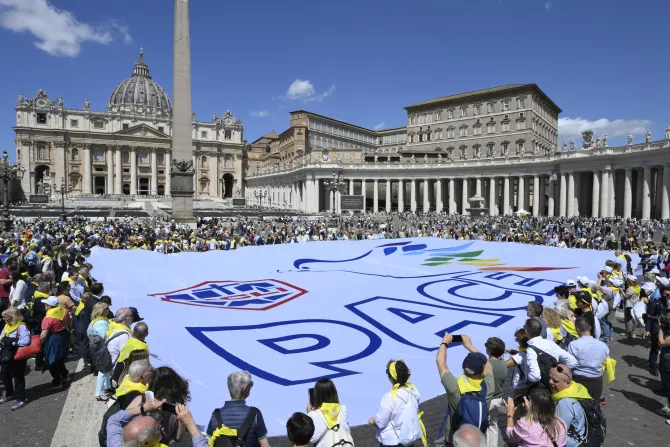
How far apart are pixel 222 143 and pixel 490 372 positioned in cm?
11944

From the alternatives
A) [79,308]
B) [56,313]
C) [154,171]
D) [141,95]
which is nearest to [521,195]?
[79,308]

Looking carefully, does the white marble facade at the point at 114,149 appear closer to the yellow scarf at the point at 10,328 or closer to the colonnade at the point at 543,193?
the colonnade at the point at 543,193

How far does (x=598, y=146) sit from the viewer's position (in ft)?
164

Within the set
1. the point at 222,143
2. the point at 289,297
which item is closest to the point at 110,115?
the point at 222,143

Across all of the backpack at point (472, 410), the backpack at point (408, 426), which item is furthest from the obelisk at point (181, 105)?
the backpack at point (472, 410)

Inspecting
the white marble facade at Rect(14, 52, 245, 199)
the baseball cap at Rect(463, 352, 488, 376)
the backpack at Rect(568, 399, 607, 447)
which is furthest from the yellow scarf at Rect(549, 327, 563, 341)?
the white marble facade at Rect(14, 52, 245, 199)

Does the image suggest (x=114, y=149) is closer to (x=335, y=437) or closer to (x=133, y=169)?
(x=133, y=169)

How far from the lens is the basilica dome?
126 meters

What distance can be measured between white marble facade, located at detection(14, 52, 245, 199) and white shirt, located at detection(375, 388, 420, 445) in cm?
9308

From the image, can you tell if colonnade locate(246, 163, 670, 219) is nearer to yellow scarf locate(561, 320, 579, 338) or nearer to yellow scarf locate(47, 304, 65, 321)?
yellow scarf locate(47, 304, 65, 321)

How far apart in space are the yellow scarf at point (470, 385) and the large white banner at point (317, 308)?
1.65 m

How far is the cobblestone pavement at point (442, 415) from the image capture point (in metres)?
5.38

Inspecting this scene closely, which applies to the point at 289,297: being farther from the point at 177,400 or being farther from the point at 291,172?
the point at 291,172

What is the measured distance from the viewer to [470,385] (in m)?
3.88
